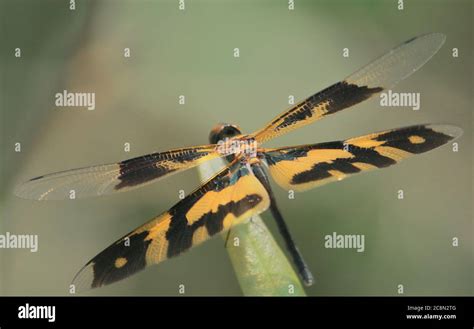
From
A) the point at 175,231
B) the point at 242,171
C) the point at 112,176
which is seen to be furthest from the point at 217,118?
the point at 175,231

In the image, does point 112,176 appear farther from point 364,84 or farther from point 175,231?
point 364,84

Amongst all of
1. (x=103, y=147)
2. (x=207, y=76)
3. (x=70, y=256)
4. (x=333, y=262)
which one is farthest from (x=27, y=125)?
(x=333, y=262)

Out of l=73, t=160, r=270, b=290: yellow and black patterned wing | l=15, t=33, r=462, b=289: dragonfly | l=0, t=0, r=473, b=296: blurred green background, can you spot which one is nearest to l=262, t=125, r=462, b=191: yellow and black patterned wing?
l=15, t=33, r=462, b=289: dragonfly

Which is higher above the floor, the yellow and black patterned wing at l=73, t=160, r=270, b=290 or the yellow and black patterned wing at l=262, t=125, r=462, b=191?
the yellow and black patterned wing at l=262, t=125, r=462, b=191

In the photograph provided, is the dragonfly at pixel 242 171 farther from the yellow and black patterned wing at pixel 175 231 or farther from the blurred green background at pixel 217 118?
the blurred green background at pixel 217 118

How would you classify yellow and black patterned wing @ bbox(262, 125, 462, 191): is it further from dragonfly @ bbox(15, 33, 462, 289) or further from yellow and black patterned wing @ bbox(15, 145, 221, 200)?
yellow and black patterned wing @ bbox(15, 145, 221, 200)

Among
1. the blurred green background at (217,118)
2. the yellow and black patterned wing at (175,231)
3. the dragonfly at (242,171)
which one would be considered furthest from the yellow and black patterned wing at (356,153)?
the blurred green background at (217,118)
